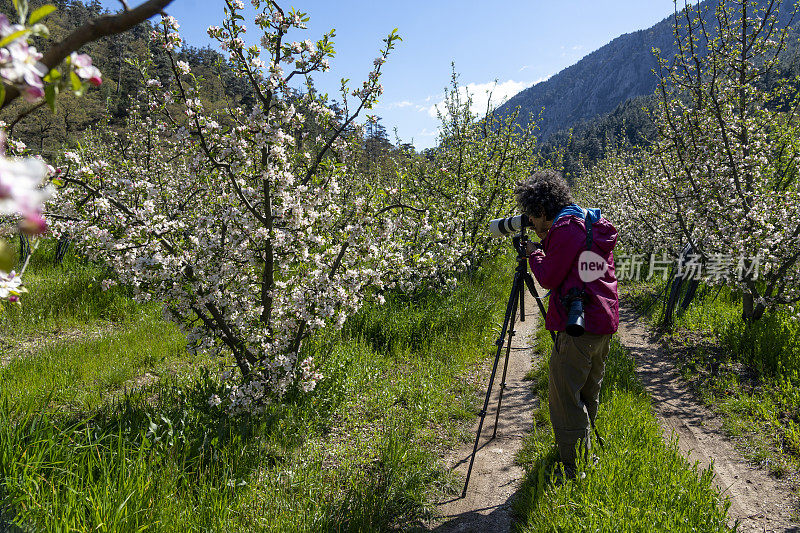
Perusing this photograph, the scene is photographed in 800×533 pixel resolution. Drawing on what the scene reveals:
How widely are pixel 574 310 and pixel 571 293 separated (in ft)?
0.50

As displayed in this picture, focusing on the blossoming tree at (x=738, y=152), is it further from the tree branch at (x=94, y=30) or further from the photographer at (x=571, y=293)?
the tree branch at (x=94, y=30)

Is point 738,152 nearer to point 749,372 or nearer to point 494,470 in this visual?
point 749,372

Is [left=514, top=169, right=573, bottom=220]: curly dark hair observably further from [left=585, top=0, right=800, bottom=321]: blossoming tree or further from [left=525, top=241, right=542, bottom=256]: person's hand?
[left=585, top=0, right=800, bottom=321]: blossoming tree

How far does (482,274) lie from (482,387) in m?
5.29

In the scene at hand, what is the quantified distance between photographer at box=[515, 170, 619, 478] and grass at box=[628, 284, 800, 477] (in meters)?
2.53

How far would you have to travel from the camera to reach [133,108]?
31.2ft

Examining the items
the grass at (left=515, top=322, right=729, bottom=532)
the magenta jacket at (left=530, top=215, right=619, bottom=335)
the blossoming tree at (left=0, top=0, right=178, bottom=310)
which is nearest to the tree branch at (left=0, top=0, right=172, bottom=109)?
the blossoming tree at (left=0, top=0, right=178, bottom=310)

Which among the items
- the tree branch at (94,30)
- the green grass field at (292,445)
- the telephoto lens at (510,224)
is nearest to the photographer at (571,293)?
the telephoto lens at (510,224)

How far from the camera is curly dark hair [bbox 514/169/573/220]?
3662 mm

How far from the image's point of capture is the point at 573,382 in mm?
3506

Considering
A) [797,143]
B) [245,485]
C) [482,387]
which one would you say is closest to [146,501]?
[245,485]

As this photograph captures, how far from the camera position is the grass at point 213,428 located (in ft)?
9.56

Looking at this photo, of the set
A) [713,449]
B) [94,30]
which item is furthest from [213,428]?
[713,449]

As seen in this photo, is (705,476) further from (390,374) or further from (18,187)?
(18,187)
